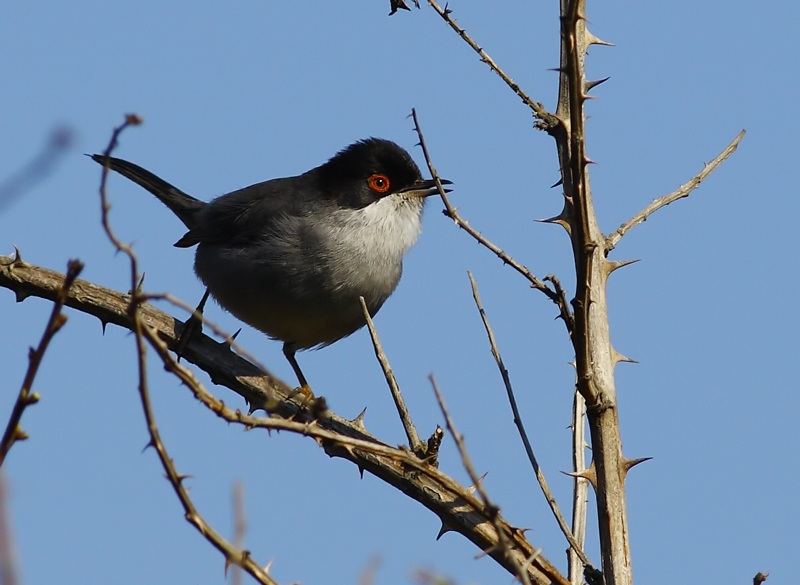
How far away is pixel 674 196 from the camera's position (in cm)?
409

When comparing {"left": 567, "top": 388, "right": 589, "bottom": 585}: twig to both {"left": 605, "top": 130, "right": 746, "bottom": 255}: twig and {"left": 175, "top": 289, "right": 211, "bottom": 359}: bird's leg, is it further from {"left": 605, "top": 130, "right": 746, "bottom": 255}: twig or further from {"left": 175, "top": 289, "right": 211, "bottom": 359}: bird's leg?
{"left": 175, "top": 289, "right": 211, "bottom": 359}: bird's leg

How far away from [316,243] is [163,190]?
2.10 meters

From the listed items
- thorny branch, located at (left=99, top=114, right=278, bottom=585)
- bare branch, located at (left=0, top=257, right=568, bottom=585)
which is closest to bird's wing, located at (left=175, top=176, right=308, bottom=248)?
bare branch, located at (left=0, top=257, right=568, bottom=585)

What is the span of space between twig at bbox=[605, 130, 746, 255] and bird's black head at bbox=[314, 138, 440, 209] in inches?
125

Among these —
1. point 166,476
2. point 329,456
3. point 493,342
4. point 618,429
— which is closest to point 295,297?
point 329,456

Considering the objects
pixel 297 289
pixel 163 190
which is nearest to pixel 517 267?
pixel 297 289

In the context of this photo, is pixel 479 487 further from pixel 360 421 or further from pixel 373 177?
pixel 373 177

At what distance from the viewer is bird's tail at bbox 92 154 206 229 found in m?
8.35

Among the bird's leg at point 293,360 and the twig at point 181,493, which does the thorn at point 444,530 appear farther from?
the bird's leg at point 293,360

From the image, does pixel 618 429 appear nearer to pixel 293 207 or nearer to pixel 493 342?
pixel 493 342

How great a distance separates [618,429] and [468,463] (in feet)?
4.89

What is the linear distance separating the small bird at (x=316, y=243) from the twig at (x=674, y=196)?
3.04 meters

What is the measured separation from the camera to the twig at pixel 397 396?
3.83 m

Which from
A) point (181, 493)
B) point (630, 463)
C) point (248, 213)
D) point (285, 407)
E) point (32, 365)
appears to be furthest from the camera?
point (248, 213)
